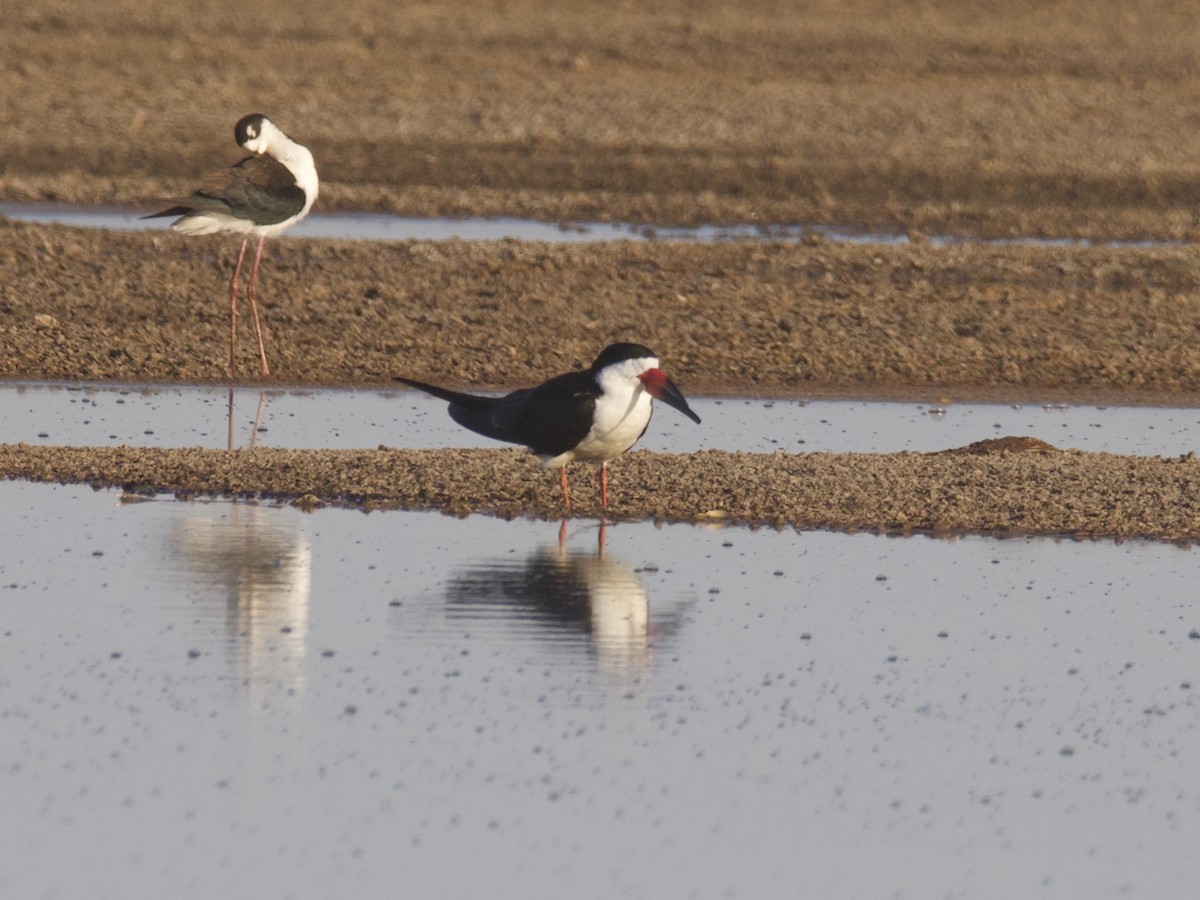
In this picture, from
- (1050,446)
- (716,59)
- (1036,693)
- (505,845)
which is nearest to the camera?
(505,845)

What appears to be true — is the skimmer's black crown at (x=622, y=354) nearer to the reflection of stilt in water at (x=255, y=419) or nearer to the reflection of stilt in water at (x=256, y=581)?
the reflection of stilt in water at (x=256, y=581)

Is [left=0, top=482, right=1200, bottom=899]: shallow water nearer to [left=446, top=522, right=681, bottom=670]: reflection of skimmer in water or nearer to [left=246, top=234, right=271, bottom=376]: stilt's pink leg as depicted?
[left=446, top=522, right=681, bottom=670]: reflection of skimmer in water

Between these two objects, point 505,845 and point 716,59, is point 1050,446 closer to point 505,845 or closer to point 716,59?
point 505,845

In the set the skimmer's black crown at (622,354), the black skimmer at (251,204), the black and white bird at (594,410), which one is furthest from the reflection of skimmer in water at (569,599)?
the black skimmer at (251,204)

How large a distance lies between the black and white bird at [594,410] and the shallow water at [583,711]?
40 centimetres

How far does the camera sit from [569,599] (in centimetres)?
812

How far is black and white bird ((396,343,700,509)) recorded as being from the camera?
949 centimetres

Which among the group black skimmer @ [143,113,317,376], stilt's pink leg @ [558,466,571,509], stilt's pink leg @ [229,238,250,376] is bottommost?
stilt's pink leg @ [558,466,571,509]

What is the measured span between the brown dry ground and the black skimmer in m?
0.33

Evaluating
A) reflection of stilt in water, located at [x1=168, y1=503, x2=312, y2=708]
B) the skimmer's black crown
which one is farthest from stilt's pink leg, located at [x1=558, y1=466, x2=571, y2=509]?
reflection of stilt in water, located at [x1=168, y1=503, x2=312, y2=708]

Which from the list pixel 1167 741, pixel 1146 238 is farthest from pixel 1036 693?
pixel 1146 238

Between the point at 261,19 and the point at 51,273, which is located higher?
the point at 261,19

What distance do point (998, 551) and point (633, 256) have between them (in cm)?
829

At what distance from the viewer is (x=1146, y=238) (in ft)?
64.4
